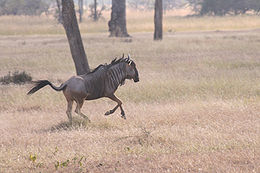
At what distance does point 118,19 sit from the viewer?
3531 centimetres

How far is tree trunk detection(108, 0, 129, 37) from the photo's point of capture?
1375 inches

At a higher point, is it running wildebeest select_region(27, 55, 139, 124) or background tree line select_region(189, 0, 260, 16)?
running wildebeest select_region(27, 55, 139, 124)

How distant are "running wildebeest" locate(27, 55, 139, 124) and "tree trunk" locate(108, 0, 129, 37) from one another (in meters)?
25.5

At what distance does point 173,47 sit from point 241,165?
18191 mm

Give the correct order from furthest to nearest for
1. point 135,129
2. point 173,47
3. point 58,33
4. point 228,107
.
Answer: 1. point 58,33
2. point 173,47
3. point 228,107
4. point 135,129

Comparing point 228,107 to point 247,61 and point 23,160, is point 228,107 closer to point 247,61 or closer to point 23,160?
point 23,160

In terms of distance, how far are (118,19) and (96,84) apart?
86.9 ft

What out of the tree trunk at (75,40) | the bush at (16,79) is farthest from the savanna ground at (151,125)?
the tree trunk at (75,40)

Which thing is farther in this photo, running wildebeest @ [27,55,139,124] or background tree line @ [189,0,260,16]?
background tree line @ [189,0,260,16]

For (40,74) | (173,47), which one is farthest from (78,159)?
(173,47)

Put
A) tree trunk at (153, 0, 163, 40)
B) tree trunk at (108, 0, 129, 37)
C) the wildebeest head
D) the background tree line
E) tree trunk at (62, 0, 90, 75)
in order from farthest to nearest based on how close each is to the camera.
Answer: the background tree line
tree trunk at (108, 0, 129, 37)
tree trunk at (153, 0, 163, 40)
tree trunk at (62, 0, 90, 75)
the wildebeest head

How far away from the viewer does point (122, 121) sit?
9508 millimetres

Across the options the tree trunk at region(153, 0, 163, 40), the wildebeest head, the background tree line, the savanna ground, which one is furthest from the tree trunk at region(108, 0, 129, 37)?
the background tree line

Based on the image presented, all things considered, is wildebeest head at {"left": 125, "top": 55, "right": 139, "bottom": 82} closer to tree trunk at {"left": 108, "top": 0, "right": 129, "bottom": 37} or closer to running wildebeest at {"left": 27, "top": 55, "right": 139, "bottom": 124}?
running wildebeest at {"left": 27, "top": 55, "right": 139, "bottom": 124}
